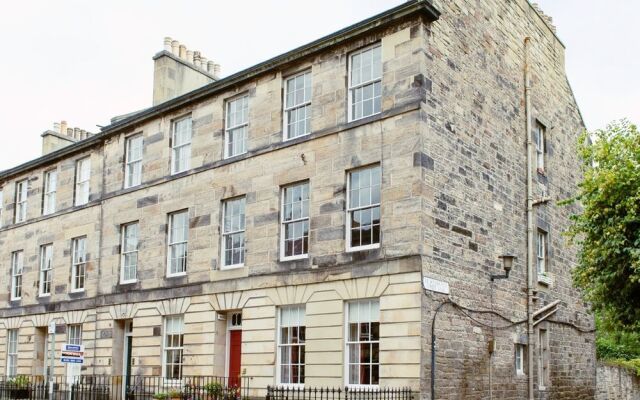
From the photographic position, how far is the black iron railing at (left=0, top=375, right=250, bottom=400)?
19859 millimetres

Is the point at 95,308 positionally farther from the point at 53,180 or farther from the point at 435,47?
the point at 435,47

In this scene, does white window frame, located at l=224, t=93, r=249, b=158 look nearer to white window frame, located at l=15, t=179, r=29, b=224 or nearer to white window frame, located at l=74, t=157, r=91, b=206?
white window frame, located at l=74, t=157, r=91, b=206

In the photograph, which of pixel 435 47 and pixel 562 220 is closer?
pixel 435 47

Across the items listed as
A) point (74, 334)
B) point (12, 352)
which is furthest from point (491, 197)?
point (12, 352)

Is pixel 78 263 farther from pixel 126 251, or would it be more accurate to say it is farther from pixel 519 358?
pixel 519 358

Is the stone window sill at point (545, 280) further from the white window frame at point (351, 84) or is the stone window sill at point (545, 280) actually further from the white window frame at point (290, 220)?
the white window frame at point (351, 84)

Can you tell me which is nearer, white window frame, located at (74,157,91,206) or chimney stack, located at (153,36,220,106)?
chimney stack, located at (153,36,220,106)

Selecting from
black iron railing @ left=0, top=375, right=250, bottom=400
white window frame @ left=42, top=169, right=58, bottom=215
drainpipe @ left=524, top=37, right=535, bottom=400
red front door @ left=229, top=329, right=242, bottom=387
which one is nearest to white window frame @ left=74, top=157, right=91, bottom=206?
white window frame @ left=42, top=169, right=58, bottom=215

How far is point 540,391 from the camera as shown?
69.6 ft

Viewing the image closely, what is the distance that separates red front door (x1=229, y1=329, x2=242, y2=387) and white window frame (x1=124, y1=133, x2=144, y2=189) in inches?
254

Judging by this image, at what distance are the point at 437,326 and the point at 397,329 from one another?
86cm

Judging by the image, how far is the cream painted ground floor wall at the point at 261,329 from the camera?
55.7 ft

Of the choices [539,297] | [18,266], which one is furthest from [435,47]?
[18,266]

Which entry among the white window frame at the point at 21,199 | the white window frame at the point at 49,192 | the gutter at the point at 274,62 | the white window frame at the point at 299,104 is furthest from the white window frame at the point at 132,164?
the white window frame at the point at 21,199
